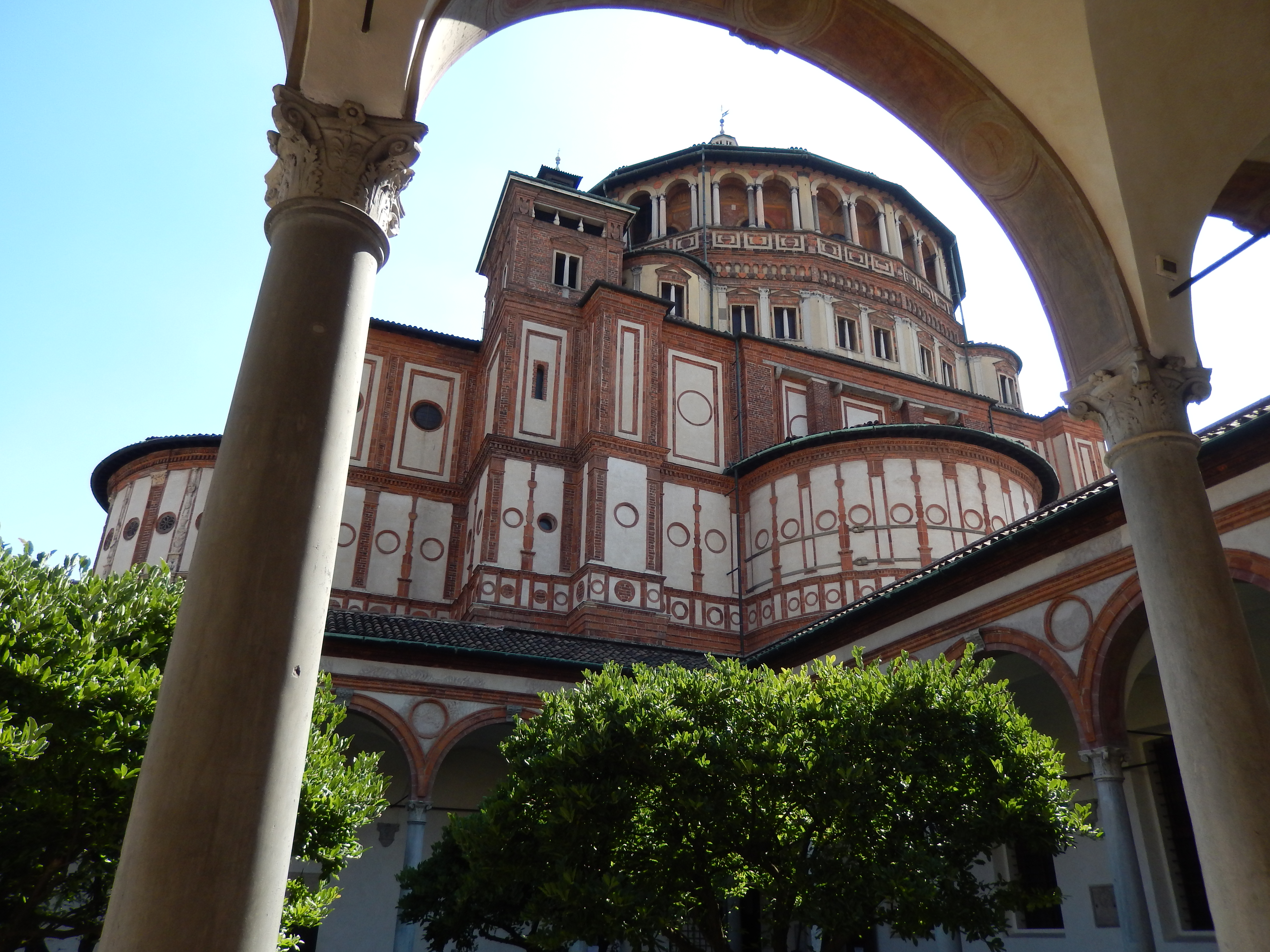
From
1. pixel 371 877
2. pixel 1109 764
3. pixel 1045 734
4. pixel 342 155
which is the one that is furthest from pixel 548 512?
pixel 342 155

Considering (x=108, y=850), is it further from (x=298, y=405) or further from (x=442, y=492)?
(x=442, y=492)

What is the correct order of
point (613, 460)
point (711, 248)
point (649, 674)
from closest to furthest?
point (649, 674) < point (613, 460) < point (711, 248)

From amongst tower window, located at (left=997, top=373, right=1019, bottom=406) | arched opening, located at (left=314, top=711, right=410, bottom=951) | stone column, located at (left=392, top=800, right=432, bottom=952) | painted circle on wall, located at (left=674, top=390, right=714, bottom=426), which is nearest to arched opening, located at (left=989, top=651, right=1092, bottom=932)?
stone column, located at (left=392, top=800, right=432, bottom=952)

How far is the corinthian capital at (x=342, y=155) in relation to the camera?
4172mm

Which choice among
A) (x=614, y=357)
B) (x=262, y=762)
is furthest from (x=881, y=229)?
(x=262, y=762)

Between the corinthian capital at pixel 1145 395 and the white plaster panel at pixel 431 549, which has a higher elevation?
the white plaster panel at pixel 431 549

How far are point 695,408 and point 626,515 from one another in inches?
176

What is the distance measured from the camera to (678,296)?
30.0 m

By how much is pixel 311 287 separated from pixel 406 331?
22.5m

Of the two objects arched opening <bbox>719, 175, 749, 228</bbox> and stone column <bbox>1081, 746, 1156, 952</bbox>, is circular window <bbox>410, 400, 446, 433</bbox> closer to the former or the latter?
arched opening <bbox>719, 175, 749, 228</bbox>

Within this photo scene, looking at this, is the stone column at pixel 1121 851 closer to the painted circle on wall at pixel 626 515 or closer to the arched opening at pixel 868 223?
the painted circle on wall at pixel 626 515

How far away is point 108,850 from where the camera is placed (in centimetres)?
769

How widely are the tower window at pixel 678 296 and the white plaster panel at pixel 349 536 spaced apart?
11401 millimetres

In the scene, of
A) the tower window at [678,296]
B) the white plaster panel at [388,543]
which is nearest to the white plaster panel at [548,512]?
the white plaster panel at [388,543]
